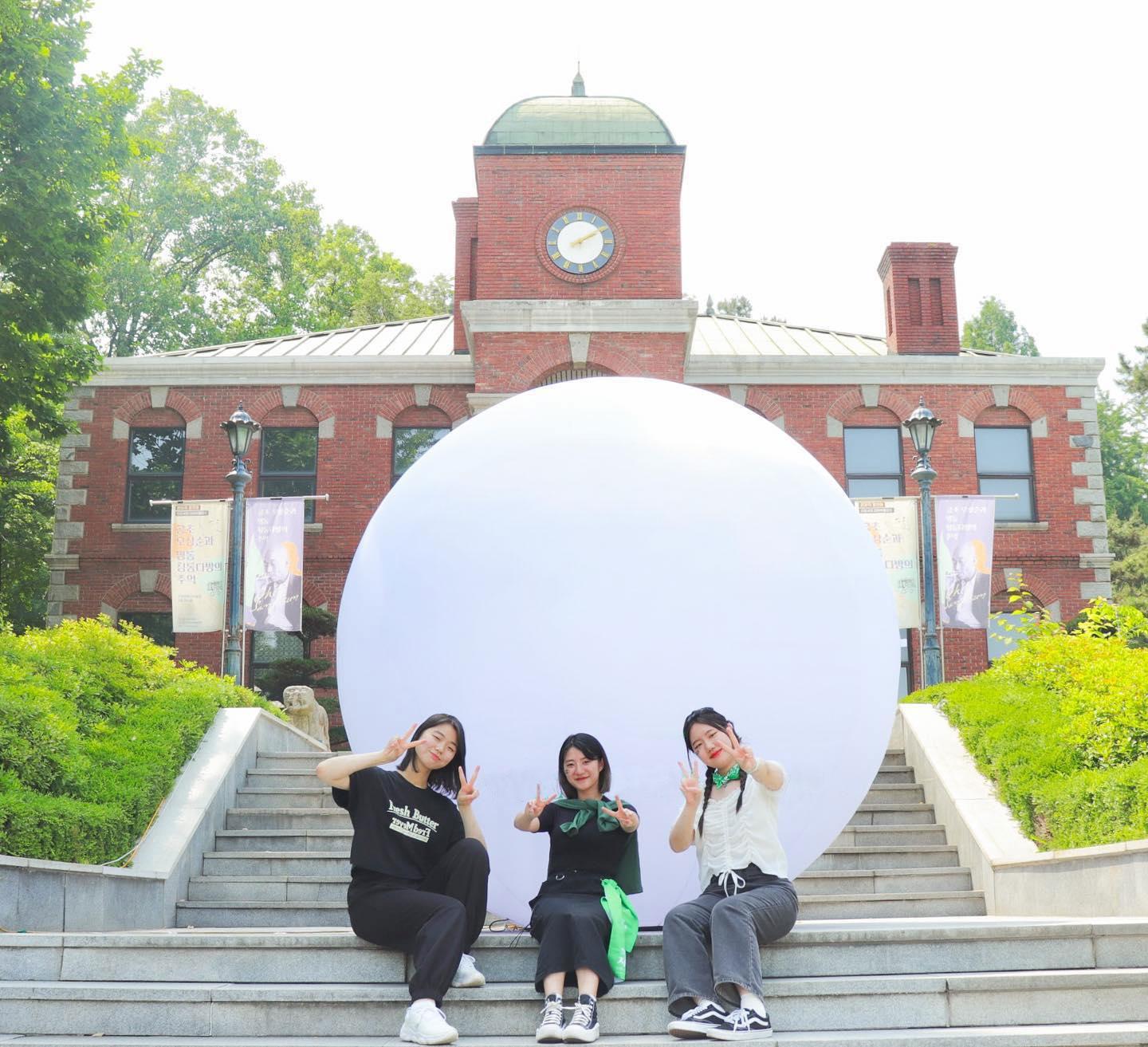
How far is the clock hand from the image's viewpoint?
25.0 metres

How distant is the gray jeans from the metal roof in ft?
71.8

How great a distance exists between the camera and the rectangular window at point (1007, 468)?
26453 mm

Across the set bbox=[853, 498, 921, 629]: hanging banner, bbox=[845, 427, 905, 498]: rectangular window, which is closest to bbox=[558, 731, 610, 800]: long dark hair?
bbox=[853, 498, 921, 629]: hanging banner

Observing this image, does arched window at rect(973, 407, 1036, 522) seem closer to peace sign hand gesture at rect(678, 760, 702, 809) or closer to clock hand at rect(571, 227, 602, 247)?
clock hand at rect(571, 227, 602, 247)

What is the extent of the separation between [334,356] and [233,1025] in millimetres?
22290

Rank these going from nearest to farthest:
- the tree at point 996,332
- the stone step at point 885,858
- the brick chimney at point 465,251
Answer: the stone step at point 885,858 → the brick chimney at point 465,251 → the tree at point 996,332

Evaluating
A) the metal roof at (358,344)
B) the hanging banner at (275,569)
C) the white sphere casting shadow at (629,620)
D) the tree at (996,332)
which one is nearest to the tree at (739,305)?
the tree at (996,332)

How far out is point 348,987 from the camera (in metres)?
5.59

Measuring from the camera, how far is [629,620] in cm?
576

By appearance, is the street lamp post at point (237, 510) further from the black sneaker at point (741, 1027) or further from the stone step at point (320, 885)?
the black sneaker at point (741, 1027)

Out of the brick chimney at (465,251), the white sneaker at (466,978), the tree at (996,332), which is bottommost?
the white sneaker at (466,978)

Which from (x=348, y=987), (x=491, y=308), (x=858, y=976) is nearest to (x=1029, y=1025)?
(x=858, y=976)

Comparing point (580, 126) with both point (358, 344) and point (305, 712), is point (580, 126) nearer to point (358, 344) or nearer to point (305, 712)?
point (358, 344)

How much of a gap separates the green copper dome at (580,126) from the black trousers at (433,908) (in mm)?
21586
